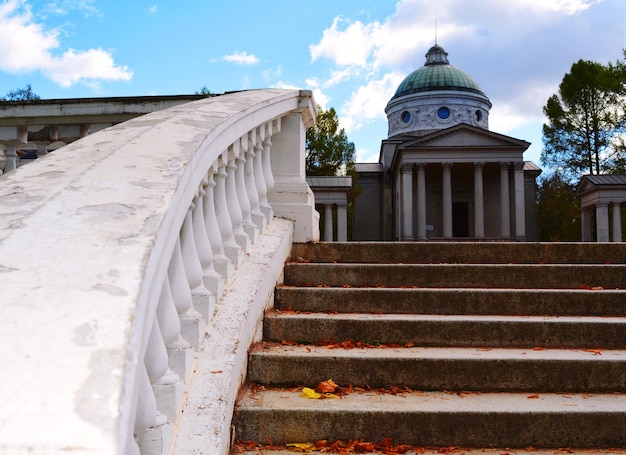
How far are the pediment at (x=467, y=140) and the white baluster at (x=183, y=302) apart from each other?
33477 millimetres

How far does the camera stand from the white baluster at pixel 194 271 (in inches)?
93.7

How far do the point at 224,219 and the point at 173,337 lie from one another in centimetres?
121

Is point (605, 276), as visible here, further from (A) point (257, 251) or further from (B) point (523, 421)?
(A) point (257, 251)

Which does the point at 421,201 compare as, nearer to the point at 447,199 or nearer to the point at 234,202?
the point at 447,199

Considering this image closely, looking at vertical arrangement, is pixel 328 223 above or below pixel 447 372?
above

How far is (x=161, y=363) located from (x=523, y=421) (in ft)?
5.49

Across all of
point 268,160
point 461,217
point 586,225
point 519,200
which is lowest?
point 268,160

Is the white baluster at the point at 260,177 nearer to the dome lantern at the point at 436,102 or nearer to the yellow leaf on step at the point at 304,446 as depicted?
the yellow leaf on step at the point at 304,446

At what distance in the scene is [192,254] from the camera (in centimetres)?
241

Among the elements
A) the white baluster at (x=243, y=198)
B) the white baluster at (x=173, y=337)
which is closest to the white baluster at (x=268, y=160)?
the white baluster at (x=243, y=198)

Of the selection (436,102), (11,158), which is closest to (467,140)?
(436,102)

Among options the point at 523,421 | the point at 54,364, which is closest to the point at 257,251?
the point at 523,421

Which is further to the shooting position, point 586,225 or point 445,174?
point 445,174

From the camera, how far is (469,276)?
412cm
